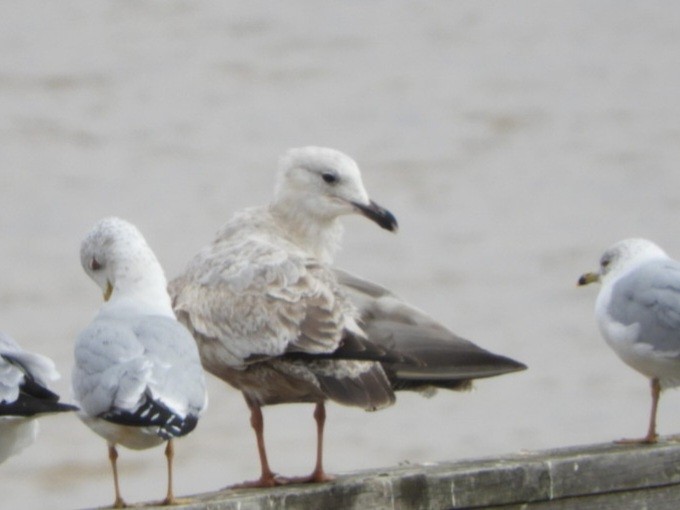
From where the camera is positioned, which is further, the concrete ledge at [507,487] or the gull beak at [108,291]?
the gull beak at [108,291]

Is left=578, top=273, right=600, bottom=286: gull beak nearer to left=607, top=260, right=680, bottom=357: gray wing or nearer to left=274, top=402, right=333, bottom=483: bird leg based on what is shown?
left=607, top=260, right=680, bottom=357: gray wing

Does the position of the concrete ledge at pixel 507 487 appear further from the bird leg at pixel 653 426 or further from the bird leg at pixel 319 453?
the bird leg at pixel 653 426

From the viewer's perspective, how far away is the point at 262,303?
12.2ft

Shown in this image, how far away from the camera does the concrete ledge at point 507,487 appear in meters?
2.98

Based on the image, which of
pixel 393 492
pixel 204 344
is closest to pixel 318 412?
pixel 204 344

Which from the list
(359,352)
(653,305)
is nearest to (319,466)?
(359,352)

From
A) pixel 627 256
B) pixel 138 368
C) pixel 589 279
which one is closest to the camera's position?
pixel 138 368

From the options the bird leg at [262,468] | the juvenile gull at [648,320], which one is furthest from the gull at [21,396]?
the juvenile gull at [648,320]

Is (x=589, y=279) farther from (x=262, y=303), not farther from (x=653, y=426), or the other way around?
(x=262, y=303)

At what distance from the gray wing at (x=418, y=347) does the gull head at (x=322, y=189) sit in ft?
0.66

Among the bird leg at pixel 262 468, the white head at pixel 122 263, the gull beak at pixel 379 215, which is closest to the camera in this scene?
the white head at pixel 122 263

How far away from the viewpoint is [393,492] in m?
3.00

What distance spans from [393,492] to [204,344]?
2.89 feet

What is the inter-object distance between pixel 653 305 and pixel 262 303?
870 mm
